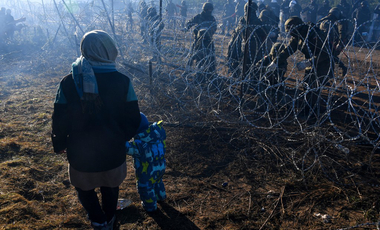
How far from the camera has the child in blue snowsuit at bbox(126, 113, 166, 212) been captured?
2.39 m

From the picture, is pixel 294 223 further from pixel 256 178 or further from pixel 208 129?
pixel 208 129

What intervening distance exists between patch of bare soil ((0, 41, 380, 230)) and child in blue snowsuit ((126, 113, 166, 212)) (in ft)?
0.82

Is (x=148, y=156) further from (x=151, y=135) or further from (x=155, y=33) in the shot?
(x=155, y=33)

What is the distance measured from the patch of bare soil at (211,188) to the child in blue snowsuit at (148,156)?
25 cm

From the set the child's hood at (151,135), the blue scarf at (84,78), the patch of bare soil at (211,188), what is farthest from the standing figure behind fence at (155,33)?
the blue scarf at (84,78)

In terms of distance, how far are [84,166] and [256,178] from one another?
215 cm

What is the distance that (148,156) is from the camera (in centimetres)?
244

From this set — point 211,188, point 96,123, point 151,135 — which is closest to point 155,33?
point 211,188

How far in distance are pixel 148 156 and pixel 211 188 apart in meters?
1.10

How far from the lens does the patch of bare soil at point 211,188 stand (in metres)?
2.57

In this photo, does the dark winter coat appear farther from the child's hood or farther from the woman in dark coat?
the child's hood

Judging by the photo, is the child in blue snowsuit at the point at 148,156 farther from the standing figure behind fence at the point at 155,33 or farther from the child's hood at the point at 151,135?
the standing figure behind fence at the point at 155,33

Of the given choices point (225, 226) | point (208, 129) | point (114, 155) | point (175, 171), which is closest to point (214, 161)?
point (175, 171)

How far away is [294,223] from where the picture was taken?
2586 mm
